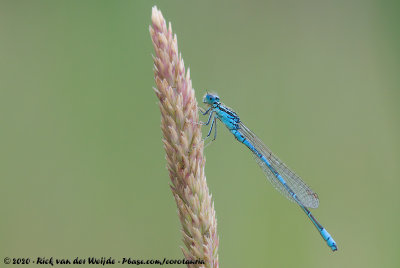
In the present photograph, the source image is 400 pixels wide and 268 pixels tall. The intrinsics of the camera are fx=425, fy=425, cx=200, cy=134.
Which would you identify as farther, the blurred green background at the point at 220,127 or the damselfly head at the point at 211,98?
the blurred green background at the point at 220,127

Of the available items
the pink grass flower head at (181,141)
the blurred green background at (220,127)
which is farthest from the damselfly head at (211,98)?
the pink grass flower head at (181,141)

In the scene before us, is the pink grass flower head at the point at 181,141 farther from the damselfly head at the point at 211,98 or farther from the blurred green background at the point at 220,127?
the blurred green background at the point at 220,127

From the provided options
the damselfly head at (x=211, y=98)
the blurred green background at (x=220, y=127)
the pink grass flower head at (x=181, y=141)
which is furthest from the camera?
the blurred green background at (x=220, y=127)

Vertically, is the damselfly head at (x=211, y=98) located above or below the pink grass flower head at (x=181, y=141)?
above

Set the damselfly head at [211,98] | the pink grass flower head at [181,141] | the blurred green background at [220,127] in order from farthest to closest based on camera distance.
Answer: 1. the blurred green background at [220,127]
2. the damselfly head at [211,98]
3. the pink grass flower head at [181,141]

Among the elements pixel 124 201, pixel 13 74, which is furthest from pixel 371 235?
pixel 13 74

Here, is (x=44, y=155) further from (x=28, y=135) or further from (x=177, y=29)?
(x=177, y=29)
